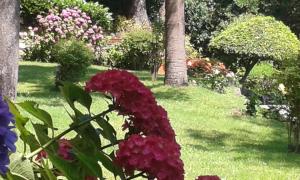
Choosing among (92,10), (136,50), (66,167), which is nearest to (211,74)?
(136,50)

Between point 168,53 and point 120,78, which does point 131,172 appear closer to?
point 120,78

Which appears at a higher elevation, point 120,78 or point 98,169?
point 120,78

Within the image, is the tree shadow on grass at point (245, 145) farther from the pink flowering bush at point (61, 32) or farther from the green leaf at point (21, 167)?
the pink flowering bush at point (61, 32)

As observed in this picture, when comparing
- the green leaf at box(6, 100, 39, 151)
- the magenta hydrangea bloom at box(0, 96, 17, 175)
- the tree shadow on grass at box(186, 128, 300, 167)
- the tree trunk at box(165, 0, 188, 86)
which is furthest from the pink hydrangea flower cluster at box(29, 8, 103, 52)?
the magenta hydrangea bloom at box(0, 96, 17, 175)

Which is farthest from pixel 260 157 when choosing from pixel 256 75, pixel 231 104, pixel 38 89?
pixel 256 75

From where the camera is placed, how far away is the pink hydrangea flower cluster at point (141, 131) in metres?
1.79

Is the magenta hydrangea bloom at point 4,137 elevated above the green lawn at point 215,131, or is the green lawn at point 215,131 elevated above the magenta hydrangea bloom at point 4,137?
the magenta hydrangea bloom at point 4,137

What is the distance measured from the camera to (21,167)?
5.83 feet

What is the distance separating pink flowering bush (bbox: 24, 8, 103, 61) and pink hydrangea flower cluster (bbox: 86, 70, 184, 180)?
53.2ft

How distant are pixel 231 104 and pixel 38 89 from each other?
12.4 feet

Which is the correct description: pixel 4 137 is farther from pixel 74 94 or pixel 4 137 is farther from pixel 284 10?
pixel 284 10

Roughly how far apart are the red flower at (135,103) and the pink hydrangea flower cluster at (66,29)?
1640 cm

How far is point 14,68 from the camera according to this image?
9.06 m

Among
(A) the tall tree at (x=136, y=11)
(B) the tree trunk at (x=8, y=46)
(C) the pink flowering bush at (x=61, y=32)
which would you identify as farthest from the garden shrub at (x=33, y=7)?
(B) the tree trunk at (x=8, y=46)
